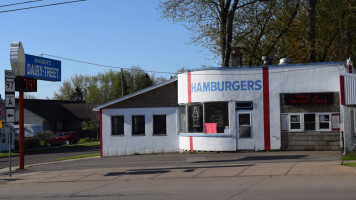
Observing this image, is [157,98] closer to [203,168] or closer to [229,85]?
[229,85]

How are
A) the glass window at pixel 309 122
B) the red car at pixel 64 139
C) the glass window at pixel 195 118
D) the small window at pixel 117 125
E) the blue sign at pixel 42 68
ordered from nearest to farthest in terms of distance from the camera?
the blue sign at pixel 42 68, the glass window at pixel 309 122, the glass window at pixel 195 118, the small window at pixel 117 125, the red car at pixel 64 139

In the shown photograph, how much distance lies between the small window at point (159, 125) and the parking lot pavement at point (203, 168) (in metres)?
3.83

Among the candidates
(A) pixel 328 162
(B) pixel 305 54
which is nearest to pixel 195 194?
(A) pixel 328 162

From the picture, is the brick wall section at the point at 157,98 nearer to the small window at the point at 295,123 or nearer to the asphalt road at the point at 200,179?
the asphalt road at the point at 200,179

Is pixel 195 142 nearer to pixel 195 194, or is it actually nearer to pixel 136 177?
pixel 136 177

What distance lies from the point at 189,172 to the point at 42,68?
10.3m

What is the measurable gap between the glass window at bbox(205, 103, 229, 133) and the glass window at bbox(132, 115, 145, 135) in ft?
14.8

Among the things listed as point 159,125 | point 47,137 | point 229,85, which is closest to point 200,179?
point 229,85

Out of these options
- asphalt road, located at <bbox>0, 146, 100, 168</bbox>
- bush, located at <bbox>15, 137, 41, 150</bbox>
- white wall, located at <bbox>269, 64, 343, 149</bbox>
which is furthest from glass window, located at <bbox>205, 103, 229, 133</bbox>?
bush, located at <bbox>15, 137, 41, 150</bbox>

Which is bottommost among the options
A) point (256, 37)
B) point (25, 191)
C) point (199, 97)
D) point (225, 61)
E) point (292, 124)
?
point (25, 191)

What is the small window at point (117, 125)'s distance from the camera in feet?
87.9

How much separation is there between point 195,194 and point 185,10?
844 inches

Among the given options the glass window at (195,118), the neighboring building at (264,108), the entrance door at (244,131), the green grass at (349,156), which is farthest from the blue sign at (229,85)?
the green grass at (349,156)

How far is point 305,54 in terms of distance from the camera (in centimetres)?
3247
